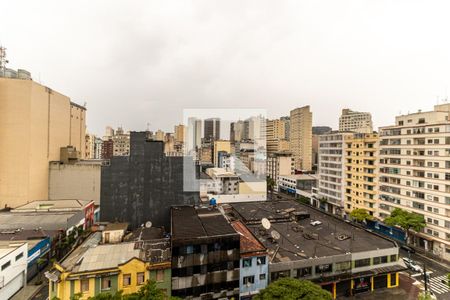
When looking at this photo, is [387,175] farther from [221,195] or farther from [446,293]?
[221,195]

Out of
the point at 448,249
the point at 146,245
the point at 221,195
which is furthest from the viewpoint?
the point at 221,195

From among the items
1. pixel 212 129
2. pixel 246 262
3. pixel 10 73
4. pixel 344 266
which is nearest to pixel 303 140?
pixel 212 129

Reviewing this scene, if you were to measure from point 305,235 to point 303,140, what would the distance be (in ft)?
269

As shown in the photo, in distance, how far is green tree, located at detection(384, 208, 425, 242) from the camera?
39188 millimetres

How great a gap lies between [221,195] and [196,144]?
186ft

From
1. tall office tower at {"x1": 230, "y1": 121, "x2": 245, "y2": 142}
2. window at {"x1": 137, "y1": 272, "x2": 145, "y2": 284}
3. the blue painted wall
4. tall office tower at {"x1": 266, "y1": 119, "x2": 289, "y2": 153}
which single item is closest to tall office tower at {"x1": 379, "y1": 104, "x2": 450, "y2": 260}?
the blue painted wall

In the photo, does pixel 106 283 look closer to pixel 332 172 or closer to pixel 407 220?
pixel 407 220

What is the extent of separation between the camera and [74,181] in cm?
5138

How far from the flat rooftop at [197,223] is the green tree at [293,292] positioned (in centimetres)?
608

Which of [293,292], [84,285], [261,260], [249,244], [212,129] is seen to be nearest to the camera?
[293,292]

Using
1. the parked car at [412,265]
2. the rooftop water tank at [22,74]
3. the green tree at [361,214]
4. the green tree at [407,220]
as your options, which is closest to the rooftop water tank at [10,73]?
the rooftop water tank at [22,74]

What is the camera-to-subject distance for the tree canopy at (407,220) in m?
39.2

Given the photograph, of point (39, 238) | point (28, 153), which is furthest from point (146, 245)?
point (28, 153)

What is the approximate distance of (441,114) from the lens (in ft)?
135
